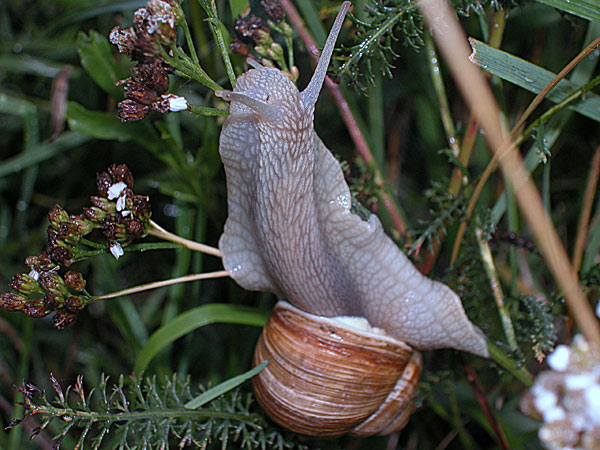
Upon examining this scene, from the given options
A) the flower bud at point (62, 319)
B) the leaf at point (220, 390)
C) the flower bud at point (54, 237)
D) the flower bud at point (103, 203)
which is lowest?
the leaf at point (220, 390)

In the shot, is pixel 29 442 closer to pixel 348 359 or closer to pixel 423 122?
pixel 348 359

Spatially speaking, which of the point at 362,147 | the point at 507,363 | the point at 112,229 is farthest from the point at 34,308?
the point at 507,363

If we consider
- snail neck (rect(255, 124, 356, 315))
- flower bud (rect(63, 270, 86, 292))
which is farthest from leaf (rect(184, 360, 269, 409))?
flower bud (rect(63, 270, 86, 292))

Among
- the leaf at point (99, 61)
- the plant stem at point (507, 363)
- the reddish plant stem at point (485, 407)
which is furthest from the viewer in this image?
the leaf at point (99, 61)

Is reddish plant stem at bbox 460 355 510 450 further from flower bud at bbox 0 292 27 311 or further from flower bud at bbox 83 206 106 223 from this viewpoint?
flower bud at bbox 0 292 27 311

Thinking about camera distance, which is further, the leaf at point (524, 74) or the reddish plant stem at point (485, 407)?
the reddish plant stem at point (485, 407)

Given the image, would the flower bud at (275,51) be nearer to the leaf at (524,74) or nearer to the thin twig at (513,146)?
the leaf at (524,74)

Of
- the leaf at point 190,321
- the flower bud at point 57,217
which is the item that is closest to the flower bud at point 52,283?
the flower bud at point 57,217

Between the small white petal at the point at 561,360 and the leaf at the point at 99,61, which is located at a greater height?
the small white petal at the point at 561,360
